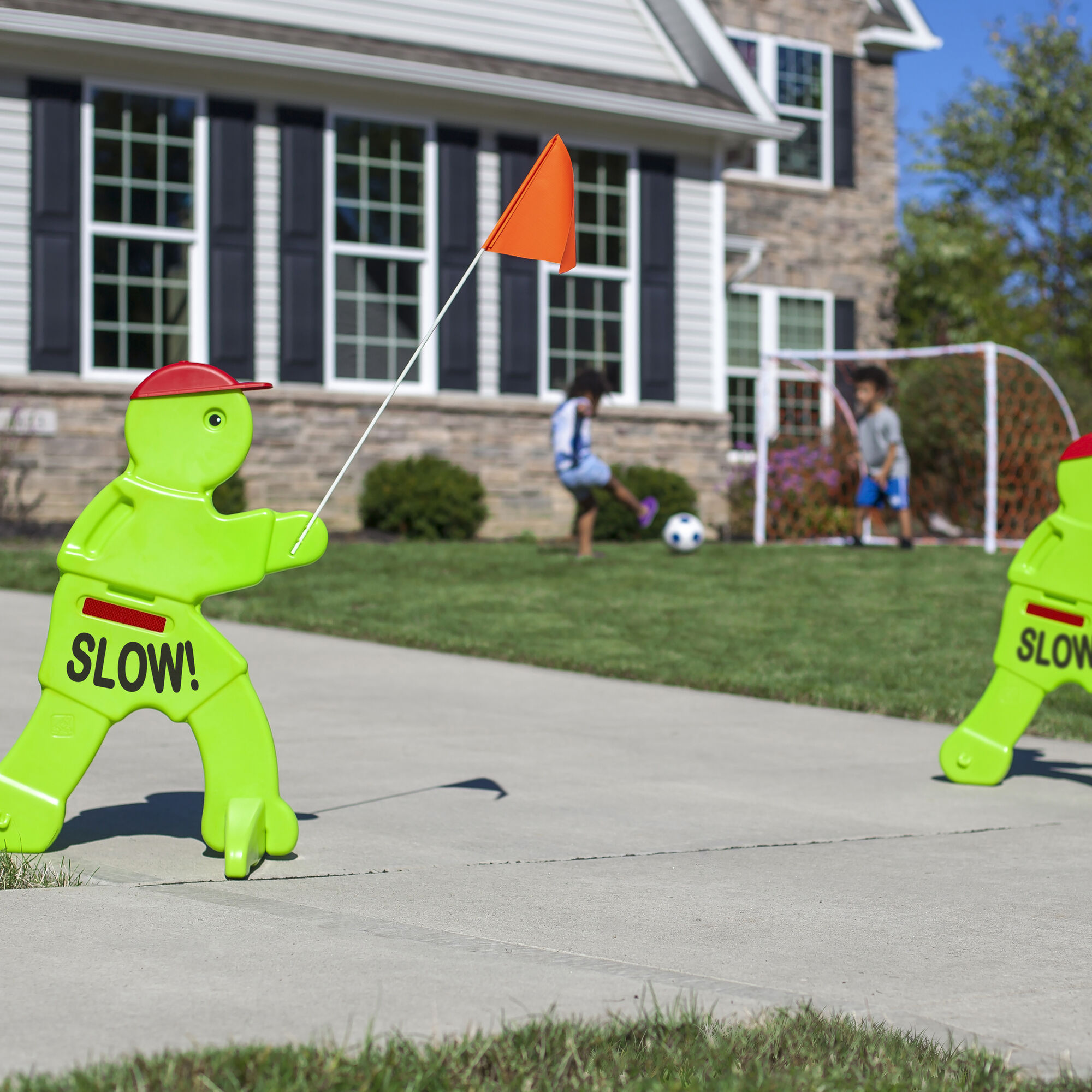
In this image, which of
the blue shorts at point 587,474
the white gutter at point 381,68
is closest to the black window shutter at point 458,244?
the white gutter at point 381,68

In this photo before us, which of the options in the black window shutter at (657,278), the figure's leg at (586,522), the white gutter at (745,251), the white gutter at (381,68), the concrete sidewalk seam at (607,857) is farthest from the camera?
the white gutter at (745,251)

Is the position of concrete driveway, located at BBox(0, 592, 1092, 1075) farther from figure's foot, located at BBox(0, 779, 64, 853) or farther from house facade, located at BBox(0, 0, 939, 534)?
house facade, located at BBox(0, 0, 939, 534)

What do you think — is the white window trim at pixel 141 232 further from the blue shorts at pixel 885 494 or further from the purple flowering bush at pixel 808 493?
the blue shorts at pixel 885 494

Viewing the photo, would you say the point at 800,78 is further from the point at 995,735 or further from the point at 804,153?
the point at 995,735

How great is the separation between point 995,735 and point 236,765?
2.95 meters

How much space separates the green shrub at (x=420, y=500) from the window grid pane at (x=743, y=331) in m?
6.37

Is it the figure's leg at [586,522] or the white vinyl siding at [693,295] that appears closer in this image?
the figure's leg at [586,522]

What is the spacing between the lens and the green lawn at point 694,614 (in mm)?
8312

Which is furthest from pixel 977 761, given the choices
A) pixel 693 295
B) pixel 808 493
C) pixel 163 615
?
pixel 693 295

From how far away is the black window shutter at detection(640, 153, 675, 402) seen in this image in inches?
727

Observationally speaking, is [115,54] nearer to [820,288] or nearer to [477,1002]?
[820,288]

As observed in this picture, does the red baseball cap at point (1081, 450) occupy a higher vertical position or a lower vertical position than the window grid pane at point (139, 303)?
lower

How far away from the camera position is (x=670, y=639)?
9.59 meters

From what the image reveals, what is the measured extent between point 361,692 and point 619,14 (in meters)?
13.3
